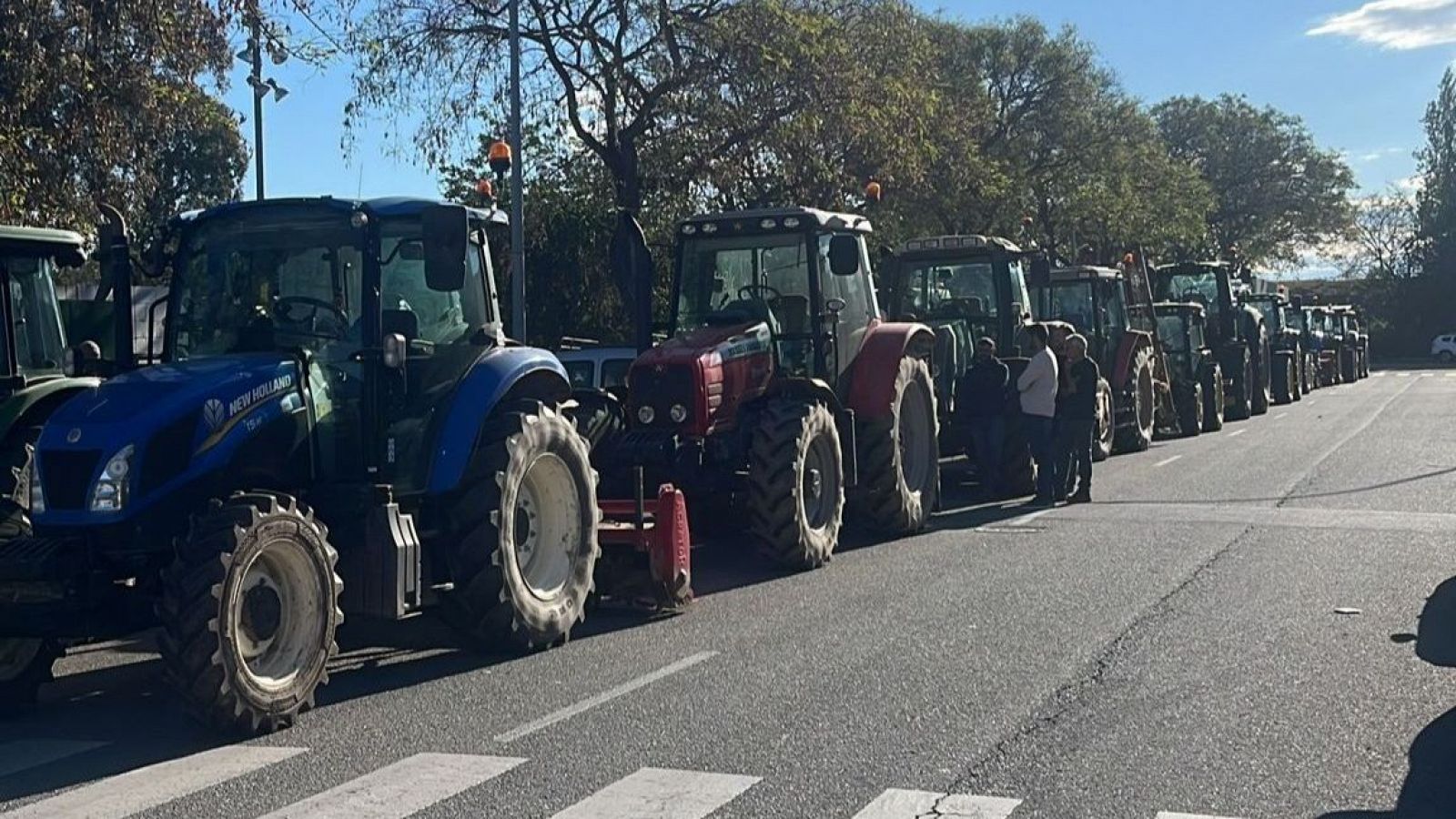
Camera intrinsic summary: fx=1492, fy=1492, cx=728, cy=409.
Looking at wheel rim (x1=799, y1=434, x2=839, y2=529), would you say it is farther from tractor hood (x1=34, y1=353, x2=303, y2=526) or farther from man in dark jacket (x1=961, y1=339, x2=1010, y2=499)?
tractor hood (x1=34, y1=353, x2=303, y2=526)

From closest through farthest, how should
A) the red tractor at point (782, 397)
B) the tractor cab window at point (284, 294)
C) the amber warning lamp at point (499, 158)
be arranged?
the tractor cab window at point (284, 294) → the red tractor at point (782, 397) → the amber warning lamp at point (499, 158)

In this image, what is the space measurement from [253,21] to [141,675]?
755 centimetres

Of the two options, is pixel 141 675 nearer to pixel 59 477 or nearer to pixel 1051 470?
pixel 59 477

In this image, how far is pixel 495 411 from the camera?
8906 mm

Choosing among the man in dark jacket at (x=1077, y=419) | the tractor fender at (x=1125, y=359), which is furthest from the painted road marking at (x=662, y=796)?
the tractor fender at (x=1125, y=359)

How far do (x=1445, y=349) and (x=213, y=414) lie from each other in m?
73.7

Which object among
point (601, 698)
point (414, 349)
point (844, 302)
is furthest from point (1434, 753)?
point (844, 302)

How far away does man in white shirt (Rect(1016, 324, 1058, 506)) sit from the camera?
1553cm

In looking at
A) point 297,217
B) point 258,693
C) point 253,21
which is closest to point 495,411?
point 297,217

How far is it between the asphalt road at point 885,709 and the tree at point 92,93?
5880mm

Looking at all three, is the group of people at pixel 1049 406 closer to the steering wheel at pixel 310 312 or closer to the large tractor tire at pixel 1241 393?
the steering wheel at pixel 310 312

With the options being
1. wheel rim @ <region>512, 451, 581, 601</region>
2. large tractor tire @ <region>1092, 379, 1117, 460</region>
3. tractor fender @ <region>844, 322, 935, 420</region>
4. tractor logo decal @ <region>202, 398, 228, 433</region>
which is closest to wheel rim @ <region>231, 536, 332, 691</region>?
tractor logo decal @ <region>202, 398, 228, 433</region>

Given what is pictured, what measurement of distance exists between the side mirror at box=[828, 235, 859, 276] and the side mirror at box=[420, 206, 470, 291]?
487cm

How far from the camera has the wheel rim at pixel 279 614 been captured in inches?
274
